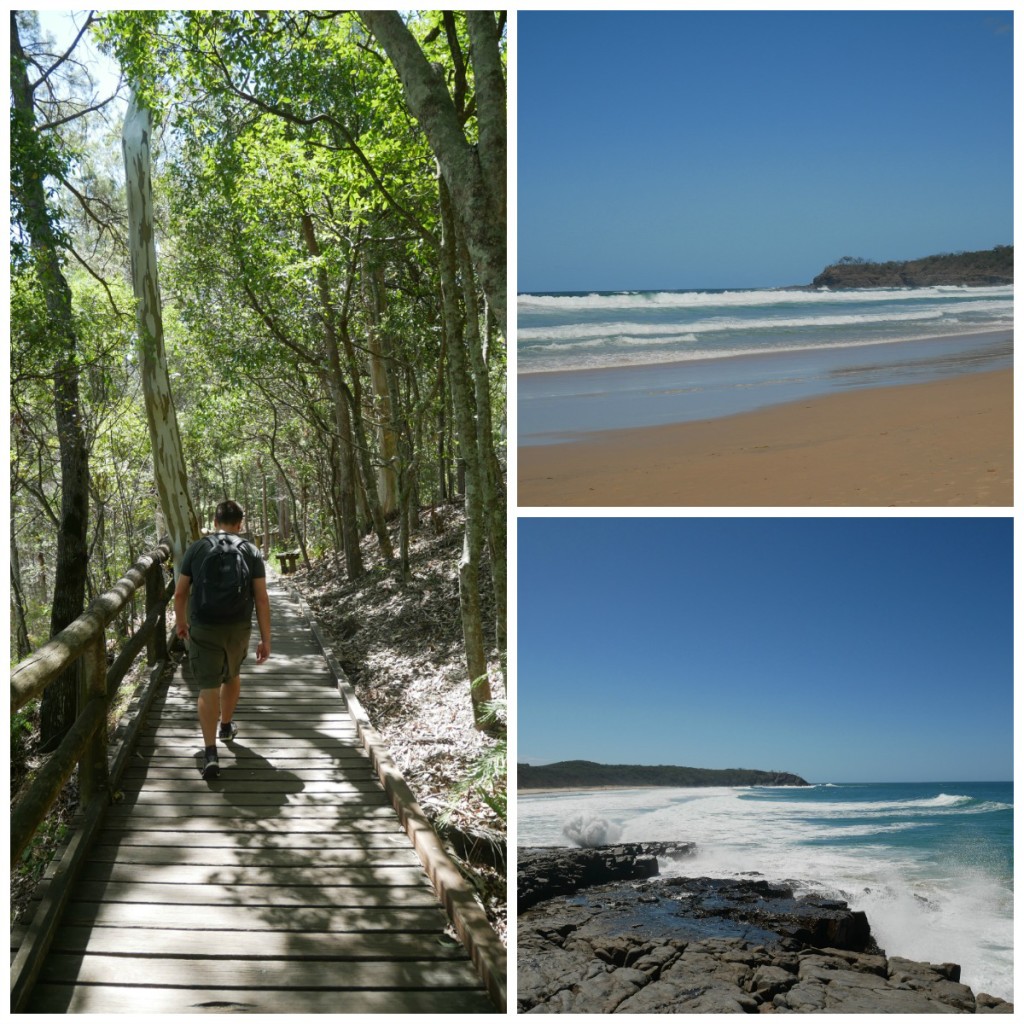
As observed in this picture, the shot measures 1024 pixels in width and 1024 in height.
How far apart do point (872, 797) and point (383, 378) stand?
497 inches

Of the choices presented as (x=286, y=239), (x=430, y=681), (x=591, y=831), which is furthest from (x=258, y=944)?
(x=286, y=239)

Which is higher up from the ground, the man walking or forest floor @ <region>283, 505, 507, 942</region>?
the man walking

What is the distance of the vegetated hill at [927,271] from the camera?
2.96 m

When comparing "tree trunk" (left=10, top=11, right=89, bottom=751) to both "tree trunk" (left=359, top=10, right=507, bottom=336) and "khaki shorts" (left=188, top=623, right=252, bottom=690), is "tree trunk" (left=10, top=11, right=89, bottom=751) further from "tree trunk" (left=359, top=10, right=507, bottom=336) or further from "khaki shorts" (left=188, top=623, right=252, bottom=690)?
"tree trunk" (left=359, top=10, right=507, bottom=336)

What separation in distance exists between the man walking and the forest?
4.18ft

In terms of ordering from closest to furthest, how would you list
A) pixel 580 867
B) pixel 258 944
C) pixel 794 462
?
pixel 580 867 → pixel 794 462 → pixel 258 944

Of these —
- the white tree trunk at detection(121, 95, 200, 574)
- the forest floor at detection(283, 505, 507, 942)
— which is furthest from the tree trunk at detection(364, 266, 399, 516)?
the white tree trunk at detection(121, 95, 200, 574)

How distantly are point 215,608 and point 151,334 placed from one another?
4305mm

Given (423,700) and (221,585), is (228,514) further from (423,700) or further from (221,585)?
(423,700)

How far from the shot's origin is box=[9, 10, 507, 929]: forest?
469 centimetres

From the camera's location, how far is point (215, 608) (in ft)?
14.1

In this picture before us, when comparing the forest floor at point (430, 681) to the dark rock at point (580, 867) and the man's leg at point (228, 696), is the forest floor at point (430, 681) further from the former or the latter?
the man's leg at point (228, 696)

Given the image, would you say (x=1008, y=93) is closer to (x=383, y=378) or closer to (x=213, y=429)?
(x=383, y=378)

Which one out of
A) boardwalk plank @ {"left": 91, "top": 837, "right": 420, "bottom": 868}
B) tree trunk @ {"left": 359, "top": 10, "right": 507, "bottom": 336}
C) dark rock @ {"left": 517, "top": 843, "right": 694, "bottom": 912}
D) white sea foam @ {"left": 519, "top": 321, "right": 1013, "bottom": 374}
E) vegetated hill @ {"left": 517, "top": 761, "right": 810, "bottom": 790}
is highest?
tree trunk @ {"left": 359, "top": 10, "right": 507, "bottom": 336}
